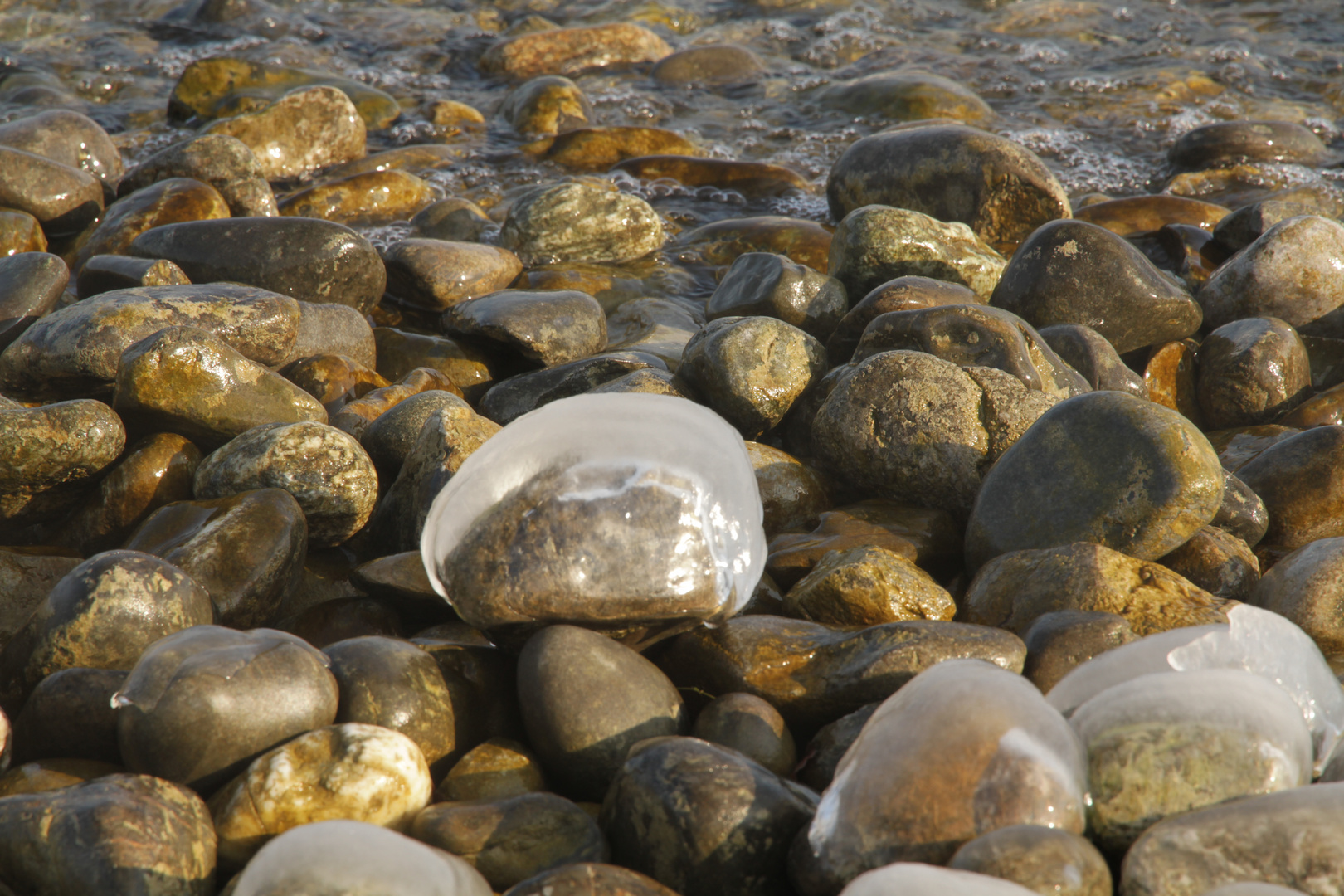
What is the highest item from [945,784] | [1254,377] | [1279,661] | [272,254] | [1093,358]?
[945,784]

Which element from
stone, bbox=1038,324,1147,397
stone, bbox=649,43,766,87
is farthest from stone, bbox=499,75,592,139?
stone, bbox=1038,324,1147,397

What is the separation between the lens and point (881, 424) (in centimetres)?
379

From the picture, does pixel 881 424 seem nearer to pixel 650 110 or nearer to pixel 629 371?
pixel 629 371

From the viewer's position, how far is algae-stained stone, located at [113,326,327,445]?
138 inches

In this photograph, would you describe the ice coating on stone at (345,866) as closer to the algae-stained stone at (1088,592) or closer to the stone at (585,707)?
the stone at (585,707)

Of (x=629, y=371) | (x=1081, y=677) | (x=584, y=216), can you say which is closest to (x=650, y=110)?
(x=584, y=216)

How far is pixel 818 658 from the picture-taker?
275cm

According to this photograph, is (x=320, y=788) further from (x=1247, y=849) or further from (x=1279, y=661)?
(x=1279, y=661)

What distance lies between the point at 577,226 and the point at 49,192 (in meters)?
2.92

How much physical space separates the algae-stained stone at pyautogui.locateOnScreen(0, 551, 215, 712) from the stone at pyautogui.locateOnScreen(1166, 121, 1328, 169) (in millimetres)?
7709

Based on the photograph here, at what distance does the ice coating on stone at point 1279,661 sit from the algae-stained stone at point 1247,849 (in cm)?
56

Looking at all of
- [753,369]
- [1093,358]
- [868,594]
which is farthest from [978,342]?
[868,594]

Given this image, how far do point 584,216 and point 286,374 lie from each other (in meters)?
2.26

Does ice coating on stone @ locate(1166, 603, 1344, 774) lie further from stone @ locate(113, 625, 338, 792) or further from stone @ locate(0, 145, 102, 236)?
stone @ locate(0, 145, 102, 236)
